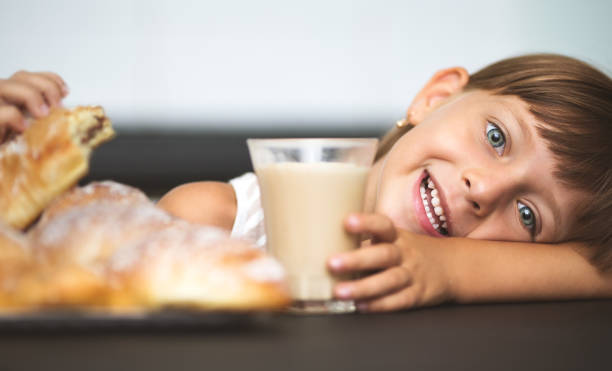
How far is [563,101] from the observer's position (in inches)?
50.1

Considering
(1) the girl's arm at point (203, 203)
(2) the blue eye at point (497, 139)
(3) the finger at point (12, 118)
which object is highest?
(3) the finger at point (12, 118)

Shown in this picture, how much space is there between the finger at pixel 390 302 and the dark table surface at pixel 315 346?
0.04m

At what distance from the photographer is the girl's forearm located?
0.95 m

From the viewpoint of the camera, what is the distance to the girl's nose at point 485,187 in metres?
1.13

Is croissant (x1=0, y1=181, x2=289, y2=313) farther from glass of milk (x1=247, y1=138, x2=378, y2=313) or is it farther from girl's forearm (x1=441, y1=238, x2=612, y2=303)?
girl's forearm (x1=441, y1=238, x2=612, y2=303)

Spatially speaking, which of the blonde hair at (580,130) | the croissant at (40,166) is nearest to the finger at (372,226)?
the croissant at (40,166)

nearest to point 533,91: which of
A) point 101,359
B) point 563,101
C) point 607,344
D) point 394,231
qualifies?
point 563,101

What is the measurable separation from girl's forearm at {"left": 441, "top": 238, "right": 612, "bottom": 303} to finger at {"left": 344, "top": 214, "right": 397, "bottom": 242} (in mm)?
188

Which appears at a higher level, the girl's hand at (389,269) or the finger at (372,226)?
the finger at (372,226)

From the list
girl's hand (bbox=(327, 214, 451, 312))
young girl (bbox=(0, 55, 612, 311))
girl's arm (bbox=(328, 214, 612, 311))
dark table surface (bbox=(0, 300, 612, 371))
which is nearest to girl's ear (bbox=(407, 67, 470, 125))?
young girl (bbox=(0, 55, 612, 311))

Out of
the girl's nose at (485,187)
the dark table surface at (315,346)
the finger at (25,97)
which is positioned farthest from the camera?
the girl's nose at (485,187)

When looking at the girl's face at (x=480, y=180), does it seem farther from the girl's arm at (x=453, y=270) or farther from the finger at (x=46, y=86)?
the finger at (x=46, y=86)

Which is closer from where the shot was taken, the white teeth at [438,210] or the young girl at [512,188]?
the young girl at [512,188]

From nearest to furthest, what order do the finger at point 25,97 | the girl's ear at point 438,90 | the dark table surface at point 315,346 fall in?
the dark table surface at point 315,346 < the finger at point 25,97 < the girl's ear at point 438,90
